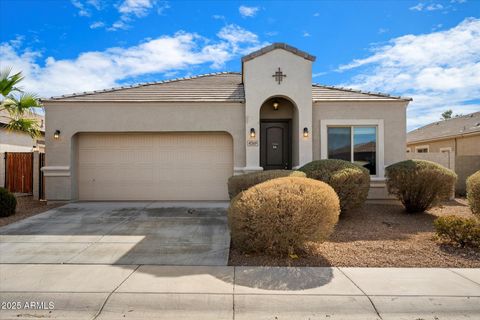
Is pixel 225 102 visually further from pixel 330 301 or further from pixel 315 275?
pixel 330 301

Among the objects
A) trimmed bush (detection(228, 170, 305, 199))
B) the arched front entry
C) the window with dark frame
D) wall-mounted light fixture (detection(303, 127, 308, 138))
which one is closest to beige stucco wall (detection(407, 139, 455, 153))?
the window with dark frame

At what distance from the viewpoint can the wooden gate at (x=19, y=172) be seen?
12.5 metres

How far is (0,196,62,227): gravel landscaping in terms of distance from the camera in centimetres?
820

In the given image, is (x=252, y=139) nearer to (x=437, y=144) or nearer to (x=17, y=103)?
(x=17, y=103)

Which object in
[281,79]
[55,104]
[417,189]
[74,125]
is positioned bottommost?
[417,189]

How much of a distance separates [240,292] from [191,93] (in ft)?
27.3

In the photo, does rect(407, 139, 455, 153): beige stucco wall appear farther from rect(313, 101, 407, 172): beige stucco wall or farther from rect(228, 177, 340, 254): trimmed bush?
rect(228, 177, 340, 254): trimmed bush

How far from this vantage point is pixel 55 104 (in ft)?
33.8

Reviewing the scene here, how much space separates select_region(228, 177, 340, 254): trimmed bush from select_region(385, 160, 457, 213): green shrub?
13.1 feet

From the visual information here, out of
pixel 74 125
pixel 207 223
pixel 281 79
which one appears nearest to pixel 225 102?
pixel 281 79

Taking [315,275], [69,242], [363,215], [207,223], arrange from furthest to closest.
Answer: [363,215] < [207,223] < [69,242] < [315,275]

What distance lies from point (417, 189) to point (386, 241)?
8.95 ft

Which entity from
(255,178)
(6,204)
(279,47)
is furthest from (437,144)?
(6,204)

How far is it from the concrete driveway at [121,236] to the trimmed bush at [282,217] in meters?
0.70
